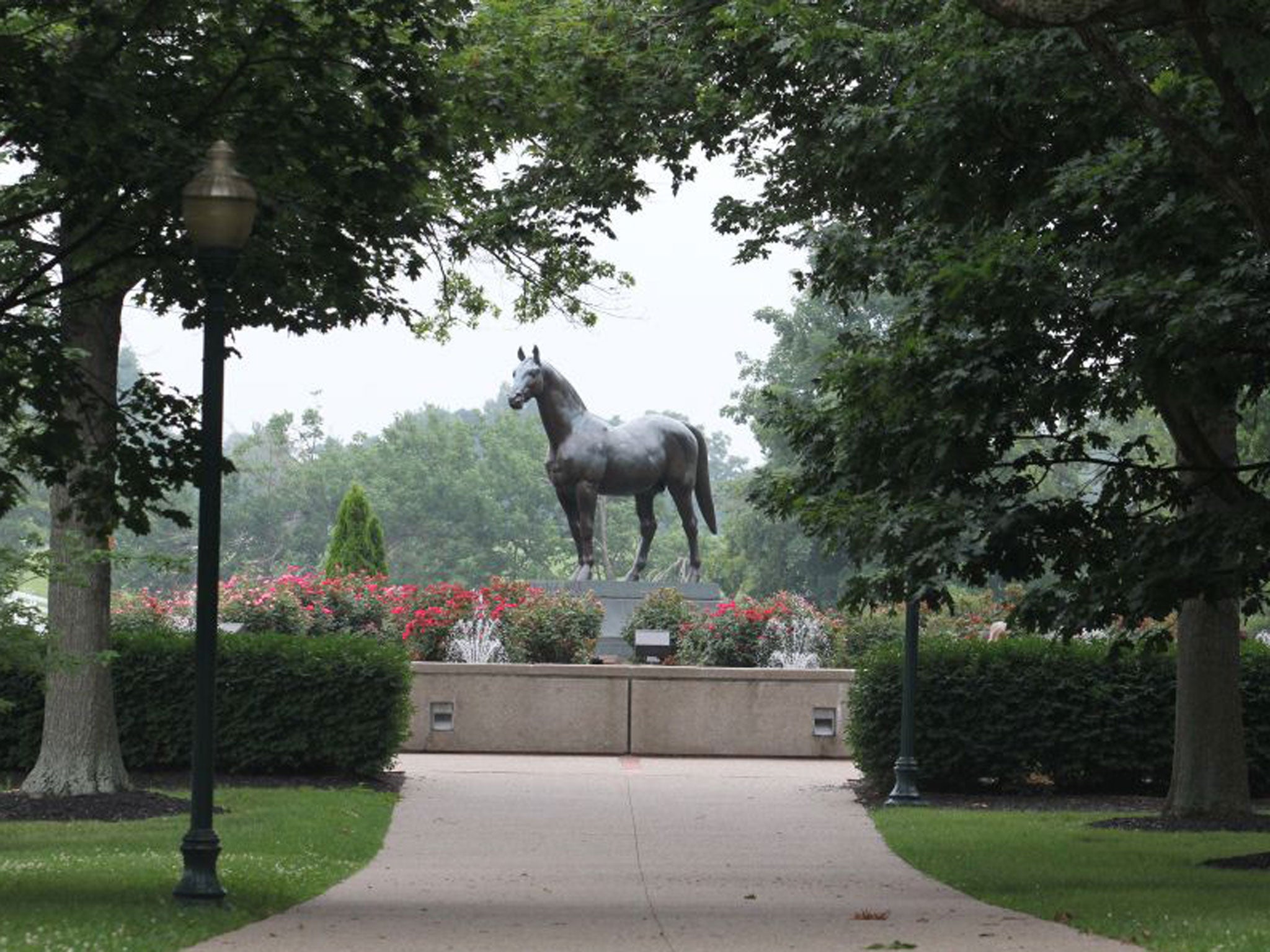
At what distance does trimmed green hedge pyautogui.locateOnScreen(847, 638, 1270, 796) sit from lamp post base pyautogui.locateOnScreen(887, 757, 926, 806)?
853 mm

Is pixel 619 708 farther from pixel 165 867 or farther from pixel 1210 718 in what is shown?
pixel 165 867

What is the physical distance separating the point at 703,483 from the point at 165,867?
20.2 m

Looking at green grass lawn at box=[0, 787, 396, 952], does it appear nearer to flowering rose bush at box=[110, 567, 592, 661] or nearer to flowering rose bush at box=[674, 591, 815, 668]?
flowering rose bush at box=[110, 567, 592, 661]

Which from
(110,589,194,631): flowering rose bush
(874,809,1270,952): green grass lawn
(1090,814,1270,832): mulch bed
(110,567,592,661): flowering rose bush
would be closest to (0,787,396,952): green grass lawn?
(874,809,1270,952): green grass lawn

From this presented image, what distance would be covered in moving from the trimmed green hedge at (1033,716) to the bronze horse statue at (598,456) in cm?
925

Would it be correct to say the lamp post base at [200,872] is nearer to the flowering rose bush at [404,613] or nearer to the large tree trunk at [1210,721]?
the large tree trunk at [1210,721]

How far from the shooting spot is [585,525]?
99.6ft

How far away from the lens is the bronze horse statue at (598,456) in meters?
29.8

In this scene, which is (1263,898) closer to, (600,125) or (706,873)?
(706,873)

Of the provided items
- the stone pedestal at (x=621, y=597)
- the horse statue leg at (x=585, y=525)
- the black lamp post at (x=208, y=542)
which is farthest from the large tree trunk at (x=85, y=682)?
the horse statue leg at (x=585, y=525)

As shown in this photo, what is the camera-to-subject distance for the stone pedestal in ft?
94.8

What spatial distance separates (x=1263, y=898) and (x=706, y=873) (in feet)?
12.9

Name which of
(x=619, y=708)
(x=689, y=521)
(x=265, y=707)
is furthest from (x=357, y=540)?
(x=265, y=707)

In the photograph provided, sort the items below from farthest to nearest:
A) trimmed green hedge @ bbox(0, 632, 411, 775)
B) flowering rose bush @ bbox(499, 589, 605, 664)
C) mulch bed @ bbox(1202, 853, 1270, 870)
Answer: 1. flowering rose bush @ bbox(499, 589, 605, 664)
2. trimmed green hedge @ bbox(0, 632, 411, 775)
3. mulch bed @ bbox(1202, 853, 1270, 870)
